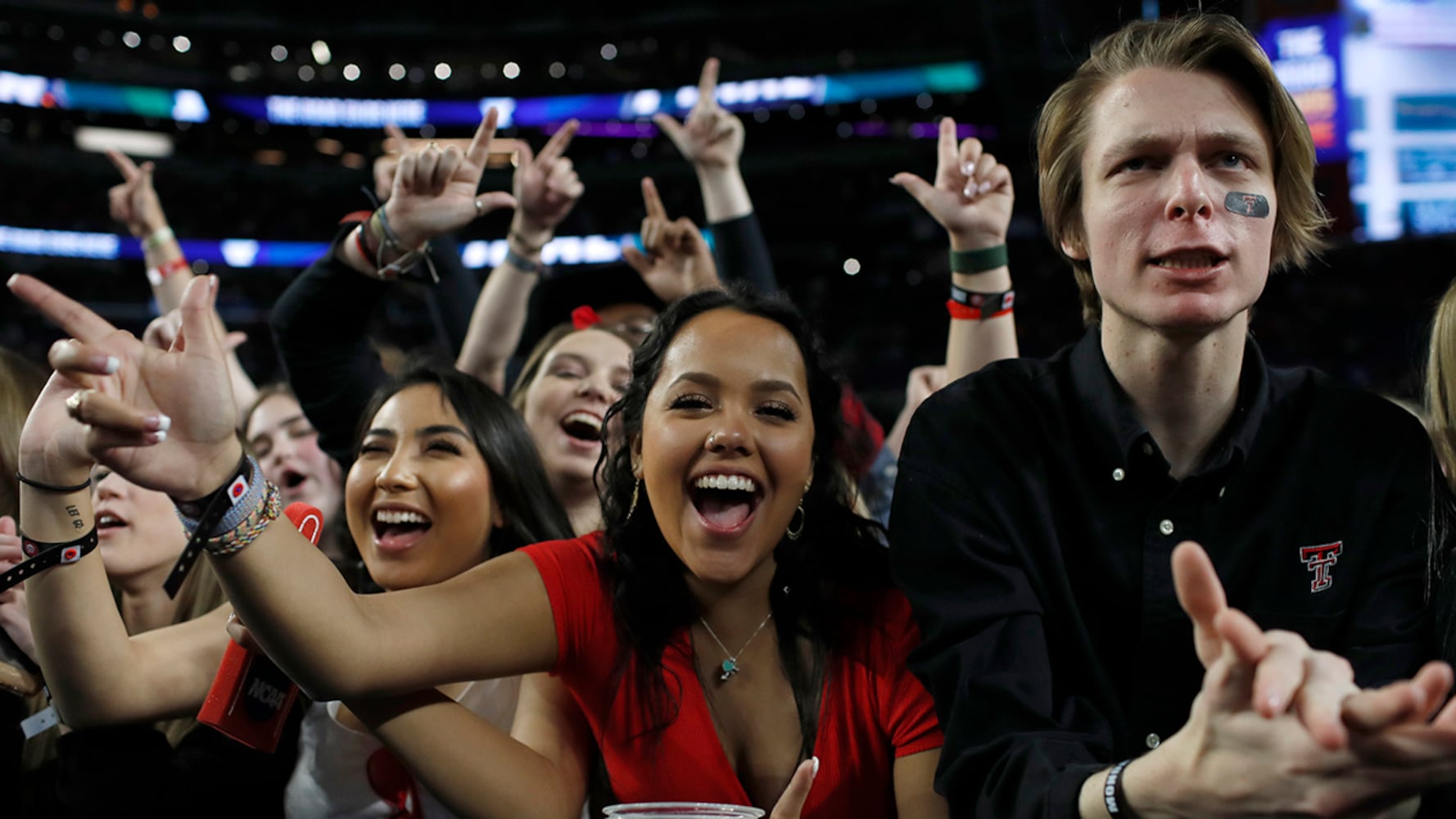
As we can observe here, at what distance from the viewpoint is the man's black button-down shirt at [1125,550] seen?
1.76 metres

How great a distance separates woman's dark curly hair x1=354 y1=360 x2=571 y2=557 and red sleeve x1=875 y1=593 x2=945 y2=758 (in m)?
0.91

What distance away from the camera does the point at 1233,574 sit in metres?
1.82

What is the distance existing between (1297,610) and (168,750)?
85.4 inches

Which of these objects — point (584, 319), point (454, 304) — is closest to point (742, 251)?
point (584, 319)

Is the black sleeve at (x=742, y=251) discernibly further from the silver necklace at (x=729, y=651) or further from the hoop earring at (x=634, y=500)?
the silver necklace at (x=729, y=651)

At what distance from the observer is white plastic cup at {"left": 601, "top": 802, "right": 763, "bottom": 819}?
1698 millimetres

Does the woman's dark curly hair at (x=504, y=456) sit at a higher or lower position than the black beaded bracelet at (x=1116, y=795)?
higher

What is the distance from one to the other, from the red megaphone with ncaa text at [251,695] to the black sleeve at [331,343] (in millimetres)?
1074

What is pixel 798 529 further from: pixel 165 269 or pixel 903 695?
pixel 165 269

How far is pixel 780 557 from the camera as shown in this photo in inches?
90.2

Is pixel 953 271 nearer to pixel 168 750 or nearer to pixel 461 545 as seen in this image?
pixel 461 545

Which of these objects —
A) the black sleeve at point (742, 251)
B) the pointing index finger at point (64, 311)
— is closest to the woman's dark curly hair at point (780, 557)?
the pointing index finger at point (64, 311)

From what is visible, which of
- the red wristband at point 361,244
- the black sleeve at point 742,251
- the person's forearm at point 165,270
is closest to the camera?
the red wristband at point 361,244

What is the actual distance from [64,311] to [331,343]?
136cm
